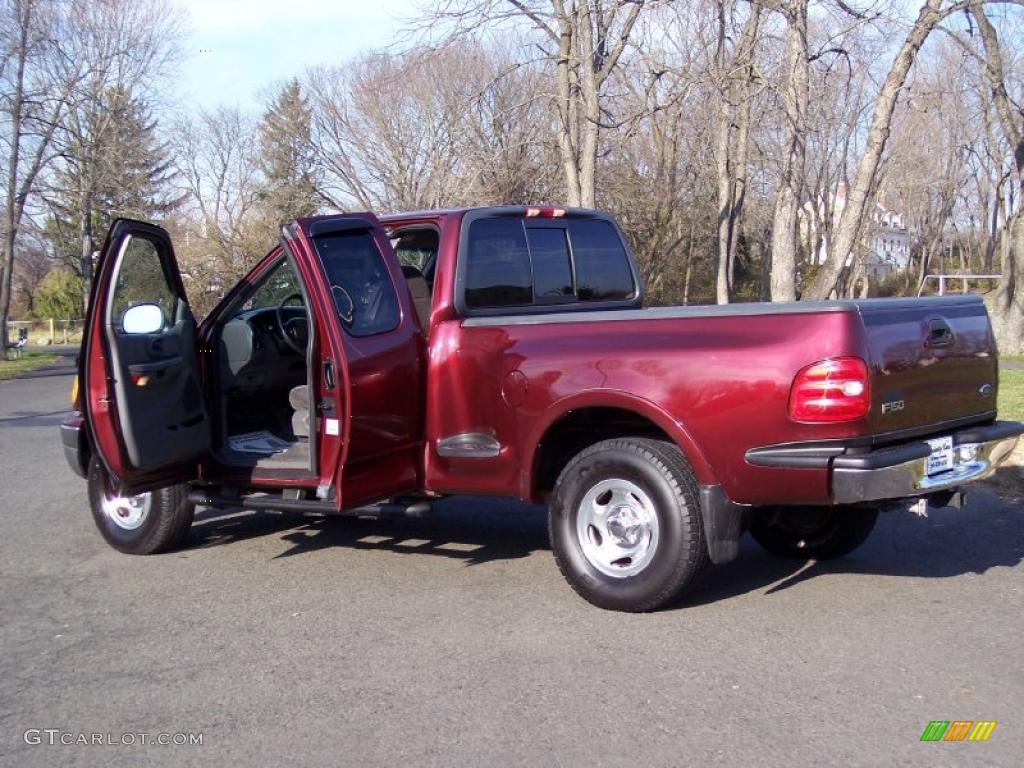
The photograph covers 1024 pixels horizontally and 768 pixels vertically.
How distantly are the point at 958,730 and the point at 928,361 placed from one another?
71.2 inches

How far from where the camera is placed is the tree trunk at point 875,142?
1379 centimetres

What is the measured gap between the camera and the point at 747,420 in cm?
469

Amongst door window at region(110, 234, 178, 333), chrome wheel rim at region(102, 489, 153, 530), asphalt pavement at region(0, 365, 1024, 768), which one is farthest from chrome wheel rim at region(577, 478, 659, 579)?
chrome wheel rim at region(102, 489, 153, 530)

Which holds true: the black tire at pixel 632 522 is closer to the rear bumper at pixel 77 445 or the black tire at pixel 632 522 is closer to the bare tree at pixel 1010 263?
the rear bumper at pixel 77 445

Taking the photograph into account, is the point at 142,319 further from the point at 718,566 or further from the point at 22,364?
the point at 22,364

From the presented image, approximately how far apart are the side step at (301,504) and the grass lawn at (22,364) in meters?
19.2

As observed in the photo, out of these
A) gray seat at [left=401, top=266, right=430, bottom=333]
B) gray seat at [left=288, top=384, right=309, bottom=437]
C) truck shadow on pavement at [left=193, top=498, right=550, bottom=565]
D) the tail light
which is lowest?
truck shadow on pavement at [left=193, top=498, right=550, bottom=565]

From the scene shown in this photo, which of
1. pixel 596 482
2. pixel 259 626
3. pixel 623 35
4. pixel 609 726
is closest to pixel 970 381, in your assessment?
pixel 596 482

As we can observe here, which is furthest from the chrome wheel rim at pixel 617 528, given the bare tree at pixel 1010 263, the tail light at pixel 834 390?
the bare tree at pixel 1010 263

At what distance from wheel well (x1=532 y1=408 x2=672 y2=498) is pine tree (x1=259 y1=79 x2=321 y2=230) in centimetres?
2877

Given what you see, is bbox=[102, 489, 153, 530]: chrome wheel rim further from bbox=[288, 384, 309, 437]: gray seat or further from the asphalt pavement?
bbox=[288, 384, 309, 437]: gray seat

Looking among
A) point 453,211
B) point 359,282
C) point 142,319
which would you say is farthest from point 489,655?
point 142,319

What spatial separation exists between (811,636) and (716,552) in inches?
23.2

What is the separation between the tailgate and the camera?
4602mm
